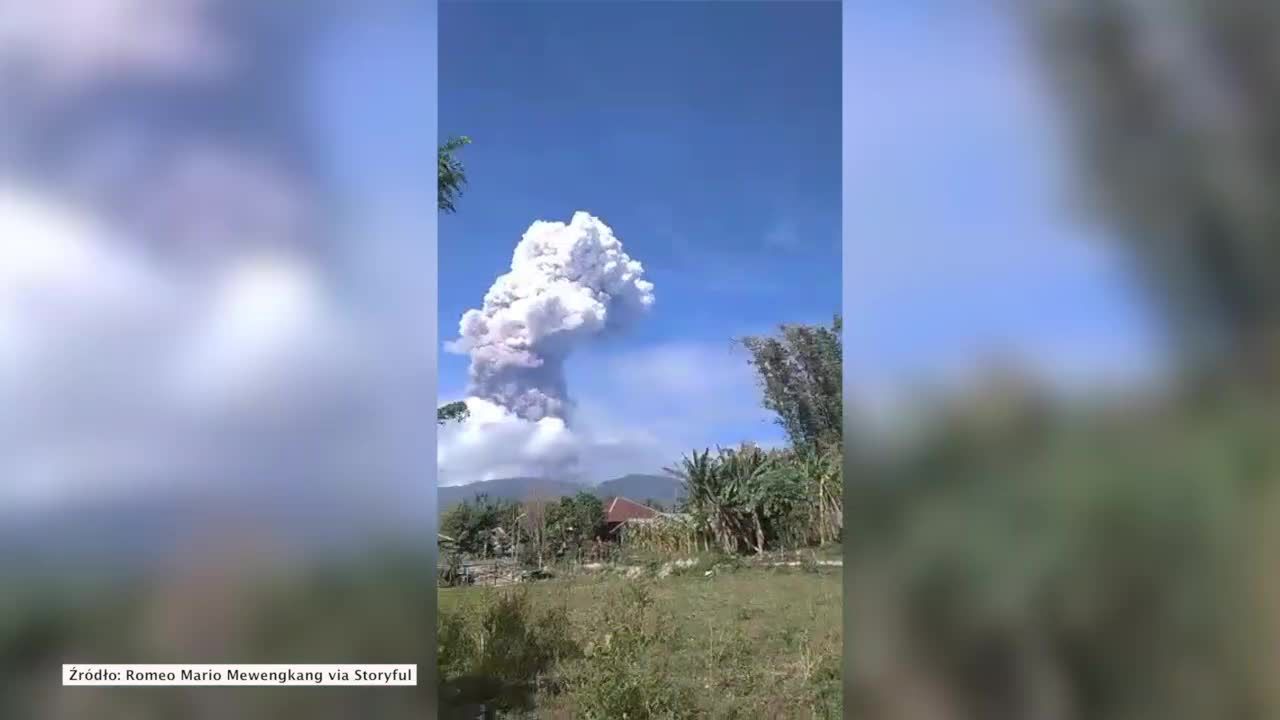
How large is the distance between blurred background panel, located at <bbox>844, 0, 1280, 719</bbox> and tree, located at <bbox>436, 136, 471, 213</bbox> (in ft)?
5.83

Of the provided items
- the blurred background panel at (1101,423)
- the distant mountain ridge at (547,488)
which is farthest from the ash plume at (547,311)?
the blurred background panel at (1101,423)

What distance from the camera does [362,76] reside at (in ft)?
6.58

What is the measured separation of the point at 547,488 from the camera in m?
3.19

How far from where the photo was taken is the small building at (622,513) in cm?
341

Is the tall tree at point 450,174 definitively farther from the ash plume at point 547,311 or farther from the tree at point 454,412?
the ash plume at point 547,311

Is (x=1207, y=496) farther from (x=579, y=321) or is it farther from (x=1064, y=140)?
(x=579, y=321)

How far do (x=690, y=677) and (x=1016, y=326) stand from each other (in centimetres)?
182

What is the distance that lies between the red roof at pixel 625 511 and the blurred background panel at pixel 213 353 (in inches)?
60.0

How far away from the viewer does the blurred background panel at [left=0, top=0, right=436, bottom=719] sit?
1936 millimetres

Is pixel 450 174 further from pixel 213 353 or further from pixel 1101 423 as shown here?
pixel 1101 423

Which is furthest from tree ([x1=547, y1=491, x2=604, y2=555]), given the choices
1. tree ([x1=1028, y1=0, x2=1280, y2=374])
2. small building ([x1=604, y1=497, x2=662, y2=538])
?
tree ([x1=1028, y1=0, x2=1280, y2=374])

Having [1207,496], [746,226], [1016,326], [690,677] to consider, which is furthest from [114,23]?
[1207,496]

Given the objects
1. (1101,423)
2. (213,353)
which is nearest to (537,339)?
(213,353)

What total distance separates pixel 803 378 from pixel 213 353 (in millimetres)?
2358
